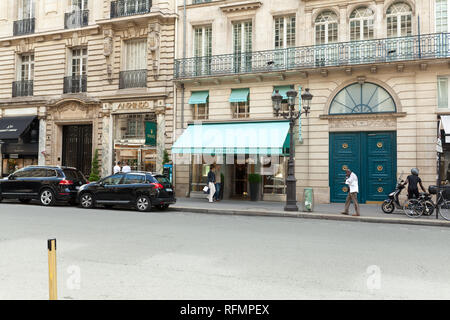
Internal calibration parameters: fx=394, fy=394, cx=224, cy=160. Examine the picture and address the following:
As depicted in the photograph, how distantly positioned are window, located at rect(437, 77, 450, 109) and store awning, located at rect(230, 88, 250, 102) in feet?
27.2

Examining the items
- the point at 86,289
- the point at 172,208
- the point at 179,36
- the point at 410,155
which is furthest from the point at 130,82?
the point at 86,289

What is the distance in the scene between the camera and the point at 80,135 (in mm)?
23297

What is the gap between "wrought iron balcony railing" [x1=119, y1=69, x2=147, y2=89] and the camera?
21422 millimetres

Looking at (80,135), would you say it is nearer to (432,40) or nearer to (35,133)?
(35,133)

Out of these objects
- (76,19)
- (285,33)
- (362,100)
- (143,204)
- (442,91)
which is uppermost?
(76,19)

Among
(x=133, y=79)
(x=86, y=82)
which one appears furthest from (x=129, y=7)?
(x=86, y=82)

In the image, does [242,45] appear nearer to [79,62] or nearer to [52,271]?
[79,62]

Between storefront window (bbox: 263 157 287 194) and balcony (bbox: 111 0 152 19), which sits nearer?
storefront window (bbox: 263 157 287 194)

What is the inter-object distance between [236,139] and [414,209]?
7934mm

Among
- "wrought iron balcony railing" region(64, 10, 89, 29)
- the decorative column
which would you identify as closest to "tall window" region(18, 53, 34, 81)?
"wrought iron balcony railing" region(64, 10, 89, 29)

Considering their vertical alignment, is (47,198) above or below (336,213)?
above

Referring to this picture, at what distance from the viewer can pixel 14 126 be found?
23203 mm

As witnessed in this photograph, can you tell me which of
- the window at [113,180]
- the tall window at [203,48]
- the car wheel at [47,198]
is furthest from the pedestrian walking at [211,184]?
the car wheel at [47,198]

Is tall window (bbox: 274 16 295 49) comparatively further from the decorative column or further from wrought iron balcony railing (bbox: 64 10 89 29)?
wrought iron balcony railing (bbox: 64 10 89 29)
